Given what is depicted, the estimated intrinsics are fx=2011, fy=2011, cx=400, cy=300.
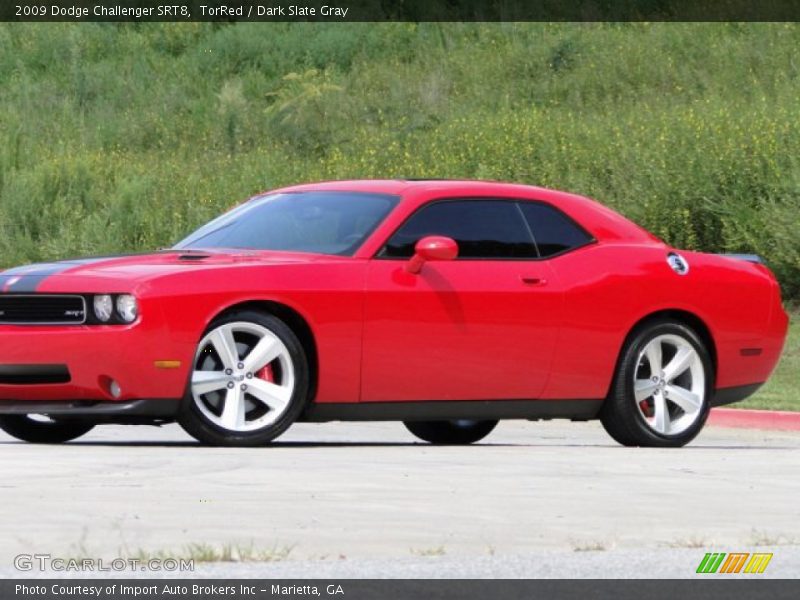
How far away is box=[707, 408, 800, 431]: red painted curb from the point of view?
1498 centimetres

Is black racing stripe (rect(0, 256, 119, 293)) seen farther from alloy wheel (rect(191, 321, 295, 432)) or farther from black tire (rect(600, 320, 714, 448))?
black tire (rect(600, 320, 714, 448))

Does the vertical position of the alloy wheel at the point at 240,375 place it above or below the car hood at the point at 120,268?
below

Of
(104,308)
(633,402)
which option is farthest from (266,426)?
(633,402)

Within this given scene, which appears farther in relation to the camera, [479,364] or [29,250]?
[29,250]

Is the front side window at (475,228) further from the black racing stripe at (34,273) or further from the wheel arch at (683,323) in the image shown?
the black racing stripe at (34,273)

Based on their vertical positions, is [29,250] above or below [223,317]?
below

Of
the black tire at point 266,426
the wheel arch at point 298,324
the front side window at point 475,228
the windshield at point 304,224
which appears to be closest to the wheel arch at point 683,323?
the front side window at point 475,228

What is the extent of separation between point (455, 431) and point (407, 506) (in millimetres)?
4582

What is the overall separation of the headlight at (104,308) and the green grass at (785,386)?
22.9ft

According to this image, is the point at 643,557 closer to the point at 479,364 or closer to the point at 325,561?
the point at 325,561

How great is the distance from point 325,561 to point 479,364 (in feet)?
15.7

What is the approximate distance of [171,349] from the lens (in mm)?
10430

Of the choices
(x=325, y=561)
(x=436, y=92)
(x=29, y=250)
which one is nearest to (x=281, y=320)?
(x=325, y=561)

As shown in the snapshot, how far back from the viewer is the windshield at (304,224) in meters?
11.3
